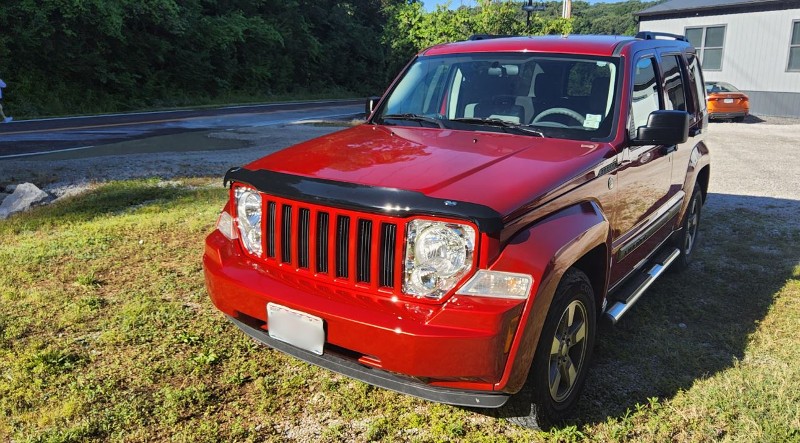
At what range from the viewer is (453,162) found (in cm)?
309

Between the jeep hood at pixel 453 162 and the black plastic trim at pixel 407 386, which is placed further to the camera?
the jeep hood at pixel 453 162

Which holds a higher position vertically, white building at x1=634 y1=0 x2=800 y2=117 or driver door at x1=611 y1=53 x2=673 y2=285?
white building at x1=634 y1=0 x2=800 y2=117

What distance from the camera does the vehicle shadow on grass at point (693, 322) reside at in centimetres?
348

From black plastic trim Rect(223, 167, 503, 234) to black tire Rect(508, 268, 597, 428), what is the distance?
60 cm

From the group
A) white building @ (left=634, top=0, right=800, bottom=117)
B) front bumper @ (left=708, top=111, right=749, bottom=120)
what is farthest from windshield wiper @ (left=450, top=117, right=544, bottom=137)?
white building @ (left=634, top=0, right=800, bottom=117)

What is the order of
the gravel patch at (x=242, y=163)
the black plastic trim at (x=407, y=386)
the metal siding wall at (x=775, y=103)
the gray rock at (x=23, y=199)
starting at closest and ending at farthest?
the black plastic trim at (x=407, y=386)
the gray rock at (x=23, y=199)
the gravel patch at (x=242, y=163)
the metal siding wall at (x=775, y=103)

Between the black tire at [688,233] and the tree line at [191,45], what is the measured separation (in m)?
15.5

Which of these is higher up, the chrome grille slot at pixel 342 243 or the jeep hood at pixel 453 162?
the jeep hood at pixel 453 162

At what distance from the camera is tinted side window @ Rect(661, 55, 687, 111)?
4.64 meters

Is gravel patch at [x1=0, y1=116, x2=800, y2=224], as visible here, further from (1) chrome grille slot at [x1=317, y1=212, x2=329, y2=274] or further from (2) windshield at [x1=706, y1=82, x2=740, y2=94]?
(1) chrome grille slot at [x1=317, y1=212, x2=329, y2=274]

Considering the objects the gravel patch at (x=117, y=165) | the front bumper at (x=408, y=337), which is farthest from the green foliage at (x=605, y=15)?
the front bumper at (x=408, y=337)

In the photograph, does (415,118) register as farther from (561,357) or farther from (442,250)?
(561,357)

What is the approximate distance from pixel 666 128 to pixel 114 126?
51.8 feet

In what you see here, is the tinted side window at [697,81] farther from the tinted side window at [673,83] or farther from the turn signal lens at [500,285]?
the turn signal lens at [500,285]
